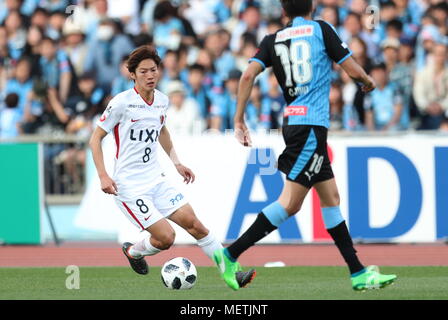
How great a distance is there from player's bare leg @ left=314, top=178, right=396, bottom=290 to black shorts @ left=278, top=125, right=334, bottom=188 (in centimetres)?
13

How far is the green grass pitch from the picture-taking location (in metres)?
9.33

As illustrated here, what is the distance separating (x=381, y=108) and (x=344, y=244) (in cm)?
765

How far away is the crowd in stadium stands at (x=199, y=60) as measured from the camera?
1712 centimetres

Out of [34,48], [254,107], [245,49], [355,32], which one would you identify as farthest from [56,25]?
[355,32]

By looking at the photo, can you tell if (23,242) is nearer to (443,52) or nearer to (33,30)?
(33,30)

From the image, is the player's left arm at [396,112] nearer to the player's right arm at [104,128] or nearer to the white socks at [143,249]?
the white socks at [143,249]

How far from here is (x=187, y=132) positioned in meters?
17.3

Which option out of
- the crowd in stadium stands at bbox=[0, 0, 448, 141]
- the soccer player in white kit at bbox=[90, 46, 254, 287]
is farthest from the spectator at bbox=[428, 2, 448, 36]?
the soccer player in white kit at bbox=[90, 46, 254, 287]

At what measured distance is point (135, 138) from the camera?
1052 cm

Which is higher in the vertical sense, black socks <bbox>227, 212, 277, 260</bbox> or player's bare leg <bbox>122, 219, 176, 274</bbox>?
black socks <bbox>227, 212, 277, 260</bbox>

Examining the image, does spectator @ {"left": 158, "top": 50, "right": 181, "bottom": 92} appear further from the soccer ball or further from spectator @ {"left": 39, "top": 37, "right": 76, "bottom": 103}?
the soccer ball

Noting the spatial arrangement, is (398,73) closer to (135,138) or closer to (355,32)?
(355,32)

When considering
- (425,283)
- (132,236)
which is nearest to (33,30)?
(132,236)

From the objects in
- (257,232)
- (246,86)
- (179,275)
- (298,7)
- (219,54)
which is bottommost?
(179,275)
